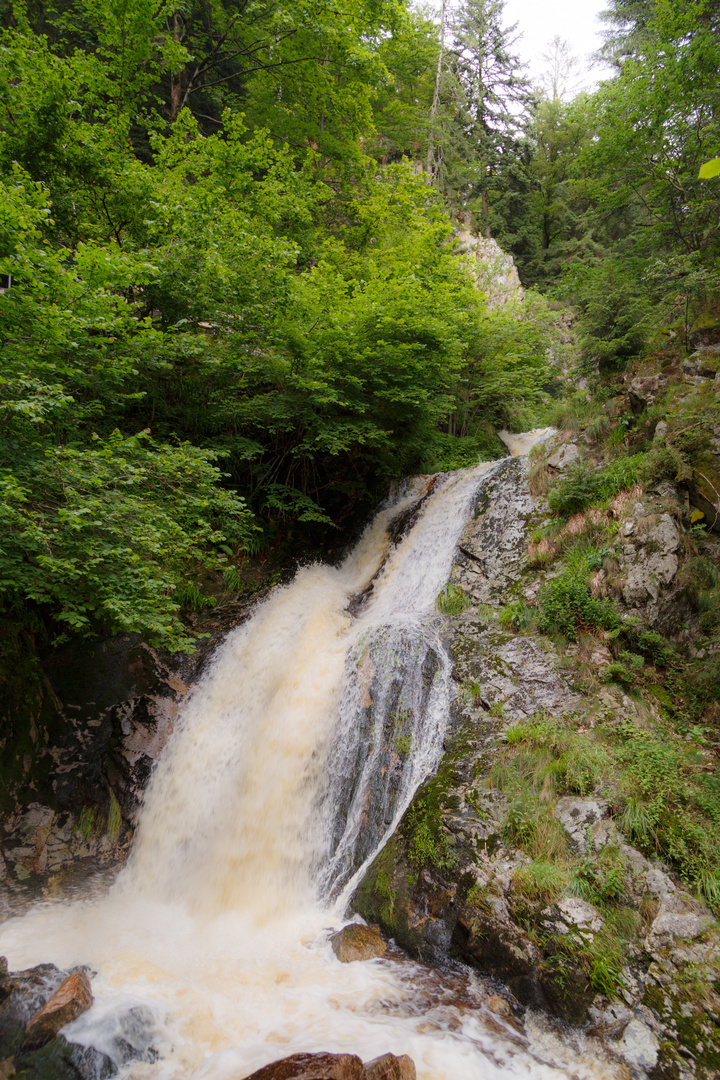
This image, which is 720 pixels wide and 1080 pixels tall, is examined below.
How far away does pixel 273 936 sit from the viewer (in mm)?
4727

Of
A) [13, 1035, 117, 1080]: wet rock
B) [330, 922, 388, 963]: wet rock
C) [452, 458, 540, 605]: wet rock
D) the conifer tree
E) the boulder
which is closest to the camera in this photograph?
Answer: [13, 1035, 117, 1080]: wet rock

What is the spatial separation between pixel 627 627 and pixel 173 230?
8087mm

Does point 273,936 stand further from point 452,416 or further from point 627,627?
point 452,416

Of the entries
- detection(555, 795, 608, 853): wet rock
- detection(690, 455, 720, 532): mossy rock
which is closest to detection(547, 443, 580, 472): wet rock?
detection(690, 455, 720, 532): mossy rock

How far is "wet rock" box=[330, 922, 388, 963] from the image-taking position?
4.36 m

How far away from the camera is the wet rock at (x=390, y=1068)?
2.99m

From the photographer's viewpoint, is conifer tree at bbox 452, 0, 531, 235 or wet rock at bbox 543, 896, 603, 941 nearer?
wet rock at bbox 543, 896, 603, 941

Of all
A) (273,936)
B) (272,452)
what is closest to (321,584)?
(272,452)

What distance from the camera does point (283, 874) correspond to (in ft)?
17.6

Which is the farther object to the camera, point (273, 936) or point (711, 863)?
point (273, 936)

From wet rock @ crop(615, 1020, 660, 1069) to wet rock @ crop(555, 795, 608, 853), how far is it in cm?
110

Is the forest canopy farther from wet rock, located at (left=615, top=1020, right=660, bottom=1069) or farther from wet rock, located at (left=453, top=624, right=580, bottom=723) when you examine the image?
wet rock, located at (left=615, top=1020, right=660, bottom=1069)

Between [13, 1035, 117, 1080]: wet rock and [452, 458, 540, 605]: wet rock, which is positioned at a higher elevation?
[452, 458, 540, 605]: wet rock

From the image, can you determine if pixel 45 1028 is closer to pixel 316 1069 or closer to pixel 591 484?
pixel 316 1069
